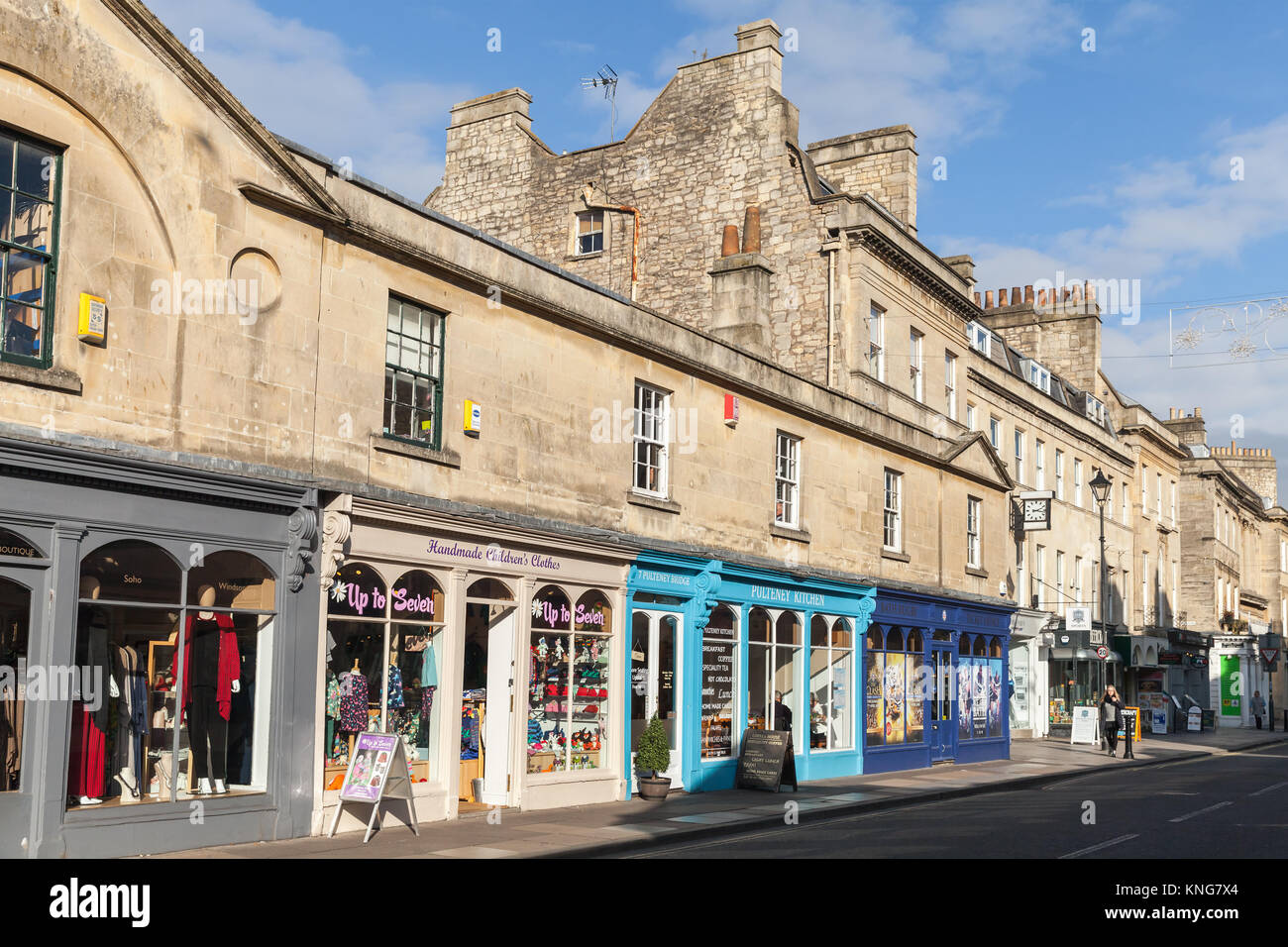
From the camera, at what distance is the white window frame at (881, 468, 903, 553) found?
2789 centimetres

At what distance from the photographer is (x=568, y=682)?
59.7 feet

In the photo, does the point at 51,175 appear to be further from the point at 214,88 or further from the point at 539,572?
the point at 539,572

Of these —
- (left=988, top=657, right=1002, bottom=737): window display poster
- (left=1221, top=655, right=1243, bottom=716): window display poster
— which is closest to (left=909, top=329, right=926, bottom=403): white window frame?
(left=988, top=657, right=1002, bottom=737): window display poster

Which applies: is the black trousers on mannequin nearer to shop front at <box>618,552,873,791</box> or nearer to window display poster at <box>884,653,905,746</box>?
Answer: shop front at <box>618,552,873,791</box>

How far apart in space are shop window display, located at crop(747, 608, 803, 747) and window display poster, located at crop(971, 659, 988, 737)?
29.5 feet

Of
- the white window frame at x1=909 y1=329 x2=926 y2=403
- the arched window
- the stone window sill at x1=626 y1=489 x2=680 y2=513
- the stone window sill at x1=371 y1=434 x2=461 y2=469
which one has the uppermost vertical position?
the white window frame at x1=909 y1=329 x2=926 y2=403

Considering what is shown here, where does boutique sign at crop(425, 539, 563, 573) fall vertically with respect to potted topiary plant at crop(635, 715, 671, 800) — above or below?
above

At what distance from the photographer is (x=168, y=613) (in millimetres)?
12812

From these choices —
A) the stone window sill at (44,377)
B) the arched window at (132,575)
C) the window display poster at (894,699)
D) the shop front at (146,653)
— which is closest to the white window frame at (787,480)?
the window display poster at (894,699)

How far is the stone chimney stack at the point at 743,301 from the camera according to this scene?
25016 millimetres

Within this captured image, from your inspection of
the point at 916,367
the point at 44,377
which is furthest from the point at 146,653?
the point at 916,367

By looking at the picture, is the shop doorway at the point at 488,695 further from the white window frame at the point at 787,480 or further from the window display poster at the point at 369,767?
the white window frame at the point at 787,480

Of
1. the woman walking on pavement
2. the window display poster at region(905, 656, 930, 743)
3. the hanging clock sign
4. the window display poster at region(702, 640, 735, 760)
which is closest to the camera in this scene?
the window display poster at region(702, 640, 735, 760)

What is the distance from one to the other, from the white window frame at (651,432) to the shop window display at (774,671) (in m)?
3.50
